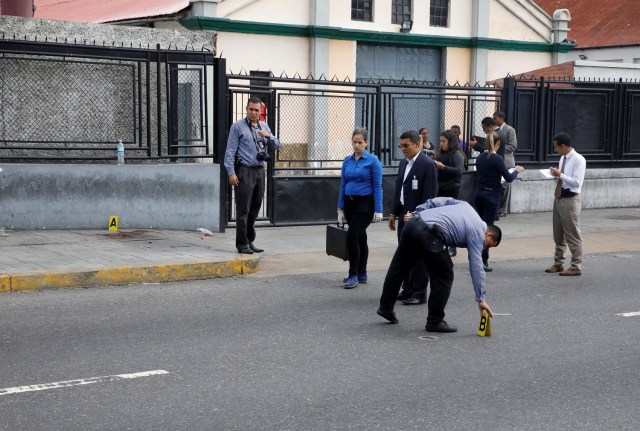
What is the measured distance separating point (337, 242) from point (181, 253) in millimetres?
2215

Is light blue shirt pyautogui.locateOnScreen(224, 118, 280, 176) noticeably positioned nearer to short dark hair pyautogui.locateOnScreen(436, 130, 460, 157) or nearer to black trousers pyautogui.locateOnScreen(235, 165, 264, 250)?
black trousers pyautogui.locateOnScreen(235, 165, 264, 250)

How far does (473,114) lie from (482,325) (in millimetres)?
10218

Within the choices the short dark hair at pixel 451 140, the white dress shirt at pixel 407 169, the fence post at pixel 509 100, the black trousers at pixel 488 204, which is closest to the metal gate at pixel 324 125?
the fence post at pixel 509 100

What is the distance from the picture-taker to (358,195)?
10805 millimetres

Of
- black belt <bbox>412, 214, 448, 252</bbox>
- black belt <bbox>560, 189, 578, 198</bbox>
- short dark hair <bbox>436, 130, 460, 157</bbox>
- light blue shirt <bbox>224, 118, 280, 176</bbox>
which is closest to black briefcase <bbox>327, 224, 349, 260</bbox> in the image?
light blue shirt <bbox>224, 118, 280, 176</bbox>

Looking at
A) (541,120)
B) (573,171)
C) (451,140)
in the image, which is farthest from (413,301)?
(541,120)

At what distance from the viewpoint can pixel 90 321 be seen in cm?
873

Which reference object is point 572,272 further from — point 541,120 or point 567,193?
point 541,120

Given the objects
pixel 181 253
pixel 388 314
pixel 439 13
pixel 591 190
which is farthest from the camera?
pixel 439 13

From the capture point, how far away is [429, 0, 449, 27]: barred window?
1118 inches

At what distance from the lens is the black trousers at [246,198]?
40.7 feet

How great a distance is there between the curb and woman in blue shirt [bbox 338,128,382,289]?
4.97 feet

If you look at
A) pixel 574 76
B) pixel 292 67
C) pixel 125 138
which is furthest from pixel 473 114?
pixel 292 67

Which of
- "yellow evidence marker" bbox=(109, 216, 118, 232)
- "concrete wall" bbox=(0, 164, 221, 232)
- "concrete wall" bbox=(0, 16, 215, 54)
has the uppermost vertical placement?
"concrete wall" bbox=(0, 16, 215, 54)
